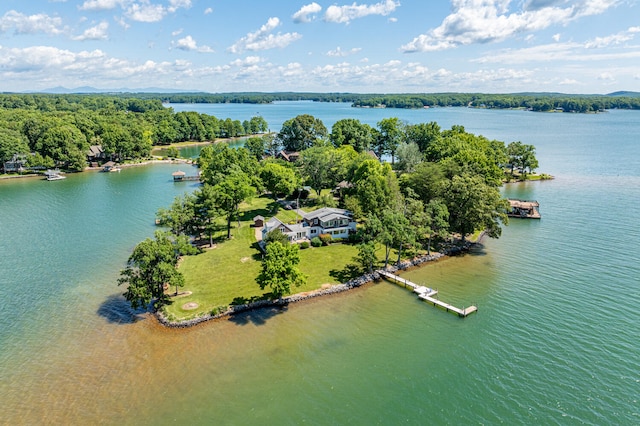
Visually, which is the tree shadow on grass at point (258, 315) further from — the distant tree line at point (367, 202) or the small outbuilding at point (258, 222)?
the small outbuilding at point (258, 222)

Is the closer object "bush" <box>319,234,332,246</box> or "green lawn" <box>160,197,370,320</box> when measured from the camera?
"green lawn" <box>160,197,370,320</box>

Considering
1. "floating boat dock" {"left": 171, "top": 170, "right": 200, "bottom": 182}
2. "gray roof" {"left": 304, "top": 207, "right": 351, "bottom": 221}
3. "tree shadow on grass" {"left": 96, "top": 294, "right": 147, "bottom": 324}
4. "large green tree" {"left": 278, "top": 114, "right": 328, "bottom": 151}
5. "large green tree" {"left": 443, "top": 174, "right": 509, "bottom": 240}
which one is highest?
"large green tree" {"left": 278, "top": 114, "right": 328, "bottom": 151}

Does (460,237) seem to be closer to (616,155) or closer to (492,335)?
(492,335)

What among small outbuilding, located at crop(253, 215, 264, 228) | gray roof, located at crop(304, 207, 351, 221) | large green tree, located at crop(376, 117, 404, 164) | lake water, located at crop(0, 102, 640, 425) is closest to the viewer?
lake water, located at crop(0, 102, 640, 425)

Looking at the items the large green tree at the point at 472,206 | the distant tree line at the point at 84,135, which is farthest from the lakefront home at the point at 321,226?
the distant tree line at the point at 84,135

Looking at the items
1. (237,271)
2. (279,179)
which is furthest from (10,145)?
(237,271)

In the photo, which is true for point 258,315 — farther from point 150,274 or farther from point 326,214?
point 326,214

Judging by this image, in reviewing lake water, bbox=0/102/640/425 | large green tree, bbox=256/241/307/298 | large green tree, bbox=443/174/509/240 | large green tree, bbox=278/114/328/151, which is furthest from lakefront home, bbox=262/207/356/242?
large green tree, bbox=278/114/328/151

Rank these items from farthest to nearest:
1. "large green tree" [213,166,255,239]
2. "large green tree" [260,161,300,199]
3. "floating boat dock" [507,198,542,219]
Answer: "large green tree" [260,161,300,199], "floating boat dock" [507,198,542,219], "large green tree" [213,166,255,239]

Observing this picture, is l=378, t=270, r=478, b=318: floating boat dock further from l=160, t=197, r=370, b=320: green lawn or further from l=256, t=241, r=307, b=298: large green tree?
l=256, t=241, r=307, b=298: large green tree
